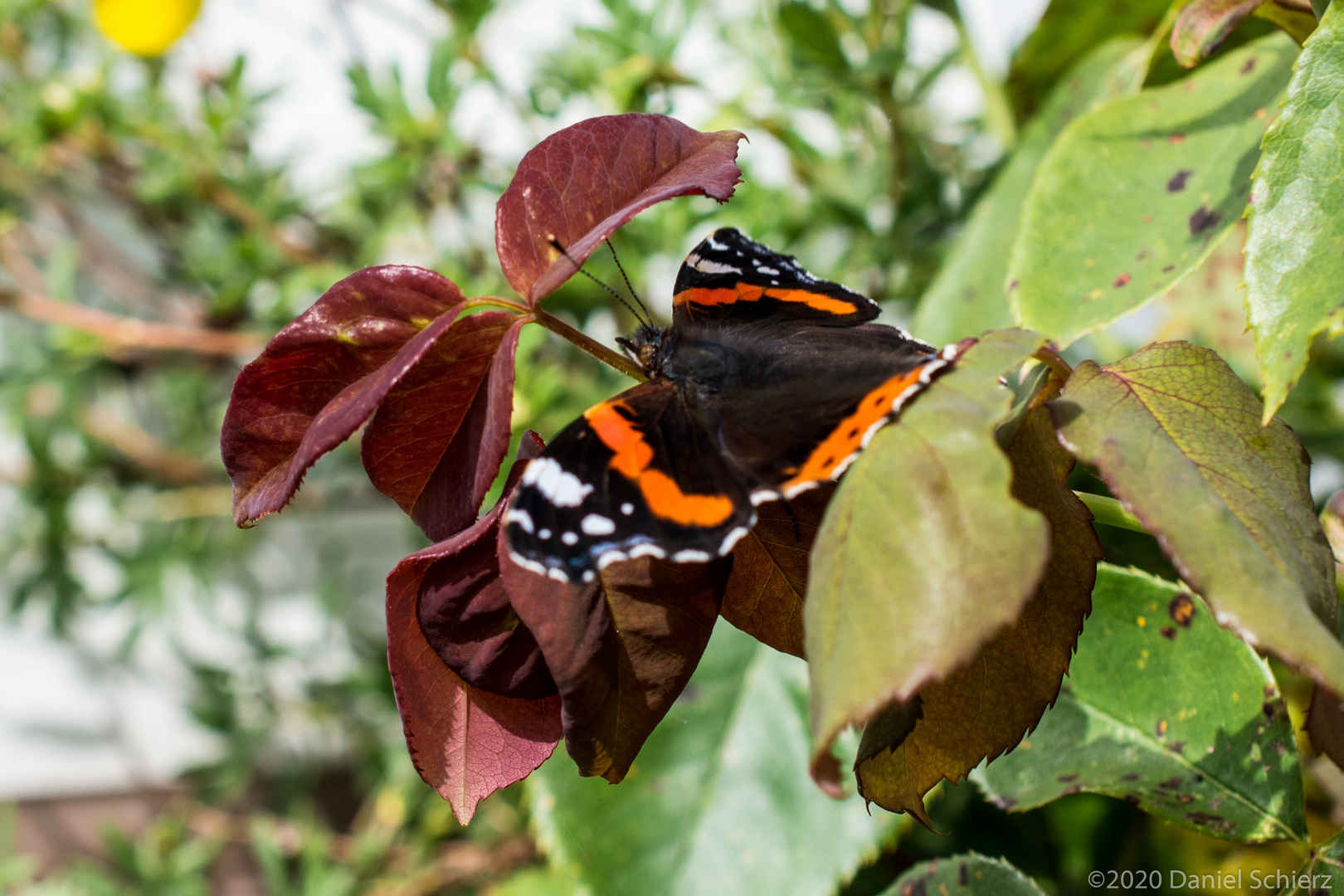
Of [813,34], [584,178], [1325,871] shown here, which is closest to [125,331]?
[813,34]

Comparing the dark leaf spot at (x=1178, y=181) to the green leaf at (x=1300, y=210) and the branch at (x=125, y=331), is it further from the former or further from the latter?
the branch at (x=125, y=331)

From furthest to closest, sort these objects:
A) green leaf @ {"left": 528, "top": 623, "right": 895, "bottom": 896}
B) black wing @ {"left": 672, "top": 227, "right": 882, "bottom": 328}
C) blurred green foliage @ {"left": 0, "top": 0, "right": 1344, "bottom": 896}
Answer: blurred green foliage @ {"left": 0, "top": 0, "right": 1344, "bottom": 896}
green leaf @ {"left": 528, "top": 623, "right": 895, "bottom": 896}
black wing @ {"left": 672, "top": 227, "right": 882, "bottom": 328}

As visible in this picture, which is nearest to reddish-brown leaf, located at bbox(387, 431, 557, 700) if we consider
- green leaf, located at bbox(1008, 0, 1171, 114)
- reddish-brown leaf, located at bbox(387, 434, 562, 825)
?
reddish-brown leaf, located at bbox(387, 434, 562, 825)

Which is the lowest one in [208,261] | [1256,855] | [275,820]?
[275,820]

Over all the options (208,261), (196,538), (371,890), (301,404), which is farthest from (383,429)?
(371,890)

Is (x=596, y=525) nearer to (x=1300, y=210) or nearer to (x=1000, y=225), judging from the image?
(x=1300, y=210)

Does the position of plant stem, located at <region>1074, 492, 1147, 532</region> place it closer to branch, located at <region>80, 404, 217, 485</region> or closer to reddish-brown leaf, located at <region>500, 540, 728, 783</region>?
reddish-brown leaf, located at <region>500, 540, 728, 783</region>

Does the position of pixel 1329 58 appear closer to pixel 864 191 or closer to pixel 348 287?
pixel 348 287
